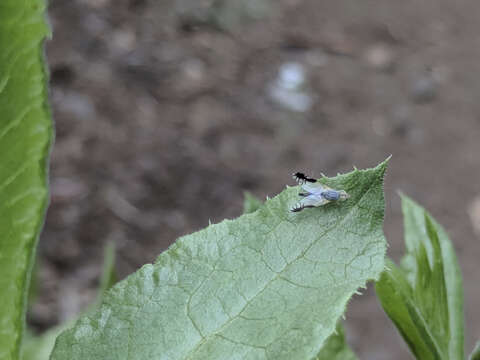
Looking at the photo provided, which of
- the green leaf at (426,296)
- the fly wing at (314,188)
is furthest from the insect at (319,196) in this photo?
the green leaf at (426,296)

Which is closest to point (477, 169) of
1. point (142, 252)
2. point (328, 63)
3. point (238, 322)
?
point (328, 63)

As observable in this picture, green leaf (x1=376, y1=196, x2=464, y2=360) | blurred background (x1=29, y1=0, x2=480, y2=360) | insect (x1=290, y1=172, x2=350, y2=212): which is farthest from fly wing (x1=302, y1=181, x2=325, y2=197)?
blurred background (x1=29, y1=0, x2=480, y2=360)

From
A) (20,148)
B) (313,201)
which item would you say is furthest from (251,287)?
(20,148)

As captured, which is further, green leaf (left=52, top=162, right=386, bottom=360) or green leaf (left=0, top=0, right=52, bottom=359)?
green leaf (left=52, top=162, right=386, bottom=360)

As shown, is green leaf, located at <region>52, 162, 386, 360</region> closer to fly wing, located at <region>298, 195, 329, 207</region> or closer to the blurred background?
fly wing, located at <region>298, 195, 329, 207</region>

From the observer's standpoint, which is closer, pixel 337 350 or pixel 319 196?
pixel 319 196

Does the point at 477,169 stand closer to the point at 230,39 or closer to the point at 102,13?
the point at 230,39

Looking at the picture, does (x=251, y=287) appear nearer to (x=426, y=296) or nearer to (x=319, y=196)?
(x=319, y=196)
